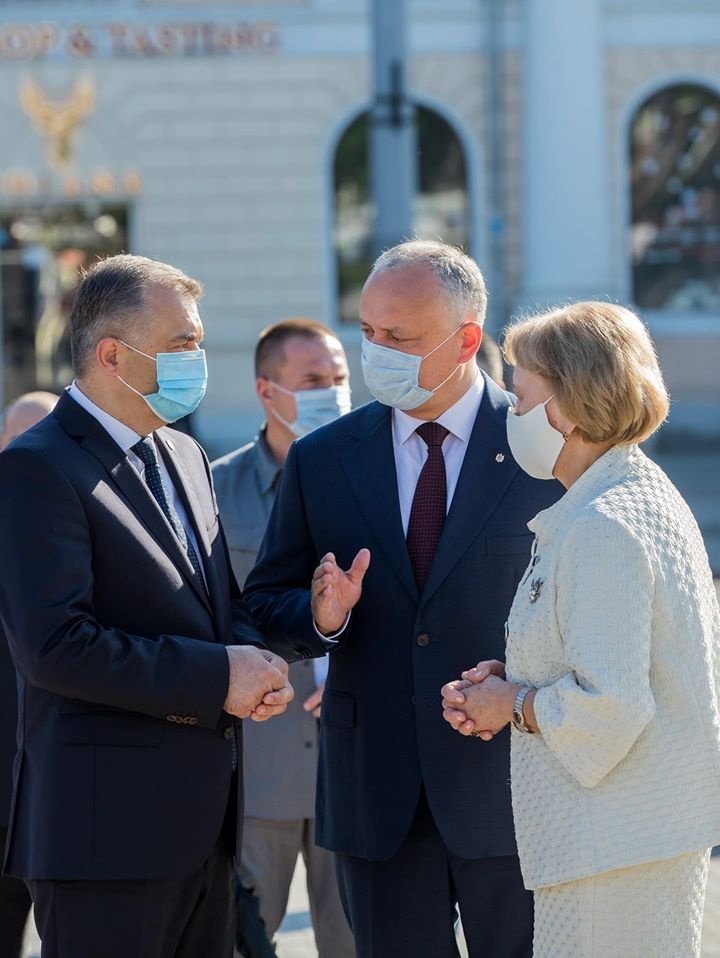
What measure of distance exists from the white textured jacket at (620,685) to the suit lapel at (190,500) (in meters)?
0.81

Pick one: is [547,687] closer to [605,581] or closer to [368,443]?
[605,581]

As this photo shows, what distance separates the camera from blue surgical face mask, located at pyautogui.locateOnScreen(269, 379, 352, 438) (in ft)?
15.6

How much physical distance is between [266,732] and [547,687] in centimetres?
187

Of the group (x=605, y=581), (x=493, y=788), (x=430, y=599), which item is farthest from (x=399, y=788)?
(x=605, y=581)

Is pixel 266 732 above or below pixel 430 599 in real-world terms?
below

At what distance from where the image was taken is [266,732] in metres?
4.55

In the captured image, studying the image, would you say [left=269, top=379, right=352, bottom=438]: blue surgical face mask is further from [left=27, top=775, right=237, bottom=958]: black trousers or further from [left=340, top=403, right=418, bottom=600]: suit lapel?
[left=27, top=775, right=237, bottom=958]: black trousers

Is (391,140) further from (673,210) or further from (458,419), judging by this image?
(673,210)

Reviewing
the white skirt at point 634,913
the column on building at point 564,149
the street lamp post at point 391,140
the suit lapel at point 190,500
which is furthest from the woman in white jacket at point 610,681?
the column on building at point 564,149

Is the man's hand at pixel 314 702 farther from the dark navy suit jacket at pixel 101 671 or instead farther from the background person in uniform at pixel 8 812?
the dark navy suit jacket at pixel 101 671

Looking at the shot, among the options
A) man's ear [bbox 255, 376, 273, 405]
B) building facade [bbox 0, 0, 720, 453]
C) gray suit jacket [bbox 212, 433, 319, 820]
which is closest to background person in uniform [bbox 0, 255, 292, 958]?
gray suit jacket [bbox 212, 433, 319, 820]

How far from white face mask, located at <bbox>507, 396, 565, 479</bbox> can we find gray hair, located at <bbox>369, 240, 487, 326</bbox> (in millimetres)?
562

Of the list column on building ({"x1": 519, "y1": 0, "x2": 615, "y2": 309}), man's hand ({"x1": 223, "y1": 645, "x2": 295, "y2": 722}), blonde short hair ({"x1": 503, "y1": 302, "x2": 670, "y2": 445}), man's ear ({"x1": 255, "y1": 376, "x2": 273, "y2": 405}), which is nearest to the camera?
blonde short hair ({"x1": 503, "y1": 302, "x2": 670, "y2": 445})

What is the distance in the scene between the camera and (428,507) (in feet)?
11.7
